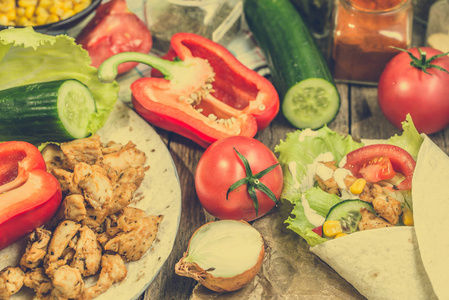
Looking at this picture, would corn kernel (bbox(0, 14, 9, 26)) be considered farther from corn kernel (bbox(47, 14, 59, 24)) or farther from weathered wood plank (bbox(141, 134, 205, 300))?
weathered wood plank (bbox(141, 134, 205, 300))

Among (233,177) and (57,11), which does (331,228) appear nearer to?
(233,177)

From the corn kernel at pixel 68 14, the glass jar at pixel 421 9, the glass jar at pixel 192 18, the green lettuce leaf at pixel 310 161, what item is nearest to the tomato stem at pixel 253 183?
the green lettuce leaf at pixel 310 161

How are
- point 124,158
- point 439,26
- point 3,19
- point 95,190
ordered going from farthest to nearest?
point 439,26, point 3,19, point 124,158, point 95,190

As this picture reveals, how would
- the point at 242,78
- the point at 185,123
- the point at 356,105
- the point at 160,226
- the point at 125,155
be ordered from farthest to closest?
the point at 356,105 → the point at 242,78 → the point at 185,123 → the point at 125,155 → the point at 160,226

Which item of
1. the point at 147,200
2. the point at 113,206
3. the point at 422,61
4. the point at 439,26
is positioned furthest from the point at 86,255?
the point at 439,26

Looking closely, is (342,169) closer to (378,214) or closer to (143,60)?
(378,214)

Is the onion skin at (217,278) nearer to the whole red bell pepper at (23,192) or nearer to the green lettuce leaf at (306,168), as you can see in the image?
the green lettuce leaf at (306,168)

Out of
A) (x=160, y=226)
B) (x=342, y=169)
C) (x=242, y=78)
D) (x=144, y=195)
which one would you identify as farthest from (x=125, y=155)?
(x=342, y=169)
